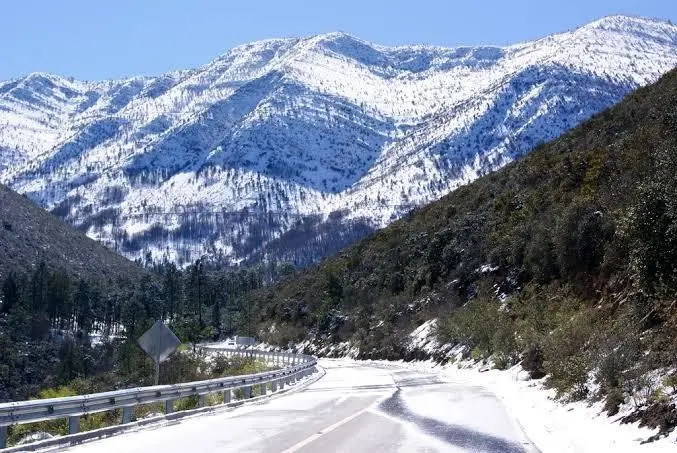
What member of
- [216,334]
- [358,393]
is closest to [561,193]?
[358,393]

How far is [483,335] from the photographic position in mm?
32875

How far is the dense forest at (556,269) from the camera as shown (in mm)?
15898

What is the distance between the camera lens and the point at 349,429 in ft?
46.4

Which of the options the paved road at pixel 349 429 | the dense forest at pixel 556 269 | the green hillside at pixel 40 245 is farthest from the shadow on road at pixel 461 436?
the green hillside at pixel 40 245

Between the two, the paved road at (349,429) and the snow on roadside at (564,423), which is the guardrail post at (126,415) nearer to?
the paved road at (349,429)

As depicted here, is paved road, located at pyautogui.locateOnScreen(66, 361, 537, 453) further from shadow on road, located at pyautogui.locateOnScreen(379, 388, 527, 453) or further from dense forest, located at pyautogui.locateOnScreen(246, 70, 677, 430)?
dense forest, located at pyautogui.locateOnScreen(246, 70, 677, 430)

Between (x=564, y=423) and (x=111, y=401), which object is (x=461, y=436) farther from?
(x=111, y=401)

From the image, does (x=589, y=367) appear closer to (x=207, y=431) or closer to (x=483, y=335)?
(x=207, y=431)

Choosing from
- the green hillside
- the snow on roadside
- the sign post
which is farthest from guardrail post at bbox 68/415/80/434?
the green hillside

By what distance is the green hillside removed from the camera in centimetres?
14638

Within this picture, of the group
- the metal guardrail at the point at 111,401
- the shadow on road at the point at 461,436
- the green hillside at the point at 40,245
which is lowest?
the shadow on road at the point at 461,436

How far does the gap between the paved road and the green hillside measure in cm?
12671

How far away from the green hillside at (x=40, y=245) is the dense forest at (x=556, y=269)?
9137cm

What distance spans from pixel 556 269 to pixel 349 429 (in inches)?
769
